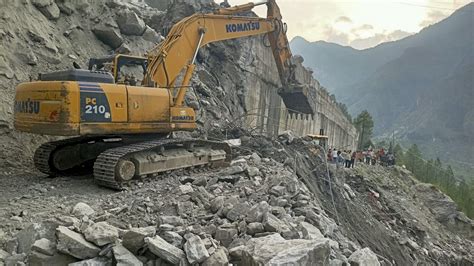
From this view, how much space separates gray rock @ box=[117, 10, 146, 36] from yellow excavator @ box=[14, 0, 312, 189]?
4372 mm

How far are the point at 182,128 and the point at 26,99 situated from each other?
2.78 meters

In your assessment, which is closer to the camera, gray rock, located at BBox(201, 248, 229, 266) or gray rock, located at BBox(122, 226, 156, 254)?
gray rock, located at BBox(201, 248, 229, 266)

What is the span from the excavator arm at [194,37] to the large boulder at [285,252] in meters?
4.32

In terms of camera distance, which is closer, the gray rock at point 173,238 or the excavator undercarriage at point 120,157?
the gray rock at point 173,238

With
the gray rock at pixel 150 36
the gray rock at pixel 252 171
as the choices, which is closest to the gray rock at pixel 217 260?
the gray rock at pixel 252 171

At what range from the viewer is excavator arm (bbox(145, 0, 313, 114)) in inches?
322

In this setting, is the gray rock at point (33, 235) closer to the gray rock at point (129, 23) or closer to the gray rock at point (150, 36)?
the gray rock at point (129, 23)

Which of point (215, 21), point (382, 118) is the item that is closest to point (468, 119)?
point (382, 118)

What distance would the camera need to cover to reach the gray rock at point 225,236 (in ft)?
15.1

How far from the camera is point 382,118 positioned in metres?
196

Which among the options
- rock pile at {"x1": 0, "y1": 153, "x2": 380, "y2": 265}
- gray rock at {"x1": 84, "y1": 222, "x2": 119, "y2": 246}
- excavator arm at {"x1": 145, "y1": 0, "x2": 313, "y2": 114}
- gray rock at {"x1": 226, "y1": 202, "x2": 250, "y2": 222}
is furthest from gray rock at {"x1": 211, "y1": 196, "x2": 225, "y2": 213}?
excavator arm at {"x1": 145, "y1": 0, "x2": 313, "y2": 114}

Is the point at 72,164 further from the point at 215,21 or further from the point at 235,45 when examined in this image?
the point at 235,45

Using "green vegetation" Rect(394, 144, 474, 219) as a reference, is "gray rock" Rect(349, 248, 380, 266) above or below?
above

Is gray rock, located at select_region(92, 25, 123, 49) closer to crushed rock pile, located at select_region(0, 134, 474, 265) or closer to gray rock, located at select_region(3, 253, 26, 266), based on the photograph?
crushed rock pile, located at select_region(0, 134, 474, 265)
